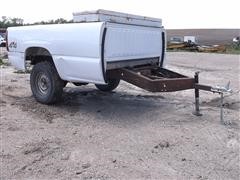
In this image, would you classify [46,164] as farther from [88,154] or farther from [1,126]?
[1,126]

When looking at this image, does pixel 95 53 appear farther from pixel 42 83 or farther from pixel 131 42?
pixel 42 83

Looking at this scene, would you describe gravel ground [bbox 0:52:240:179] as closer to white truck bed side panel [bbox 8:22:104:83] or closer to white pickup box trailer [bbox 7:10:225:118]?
white pickup box trailer [bbox 7:10:225:118]

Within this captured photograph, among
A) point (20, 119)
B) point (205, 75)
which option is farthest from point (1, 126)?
point (205, 75)

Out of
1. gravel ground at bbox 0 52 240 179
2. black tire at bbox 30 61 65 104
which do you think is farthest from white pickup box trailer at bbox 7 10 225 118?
gravel ground at bbox 0 52 240 179

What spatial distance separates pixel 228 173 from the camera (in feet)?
15.8

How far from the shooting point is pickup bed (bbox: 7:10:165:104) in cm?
706

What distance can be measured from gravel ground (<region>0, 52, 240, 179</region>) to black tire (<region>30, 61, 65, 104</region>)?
189 millimetres

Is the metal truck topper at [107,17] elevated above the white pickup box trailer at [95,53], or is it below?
above

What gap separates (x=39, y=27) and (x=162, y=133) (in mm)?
3475

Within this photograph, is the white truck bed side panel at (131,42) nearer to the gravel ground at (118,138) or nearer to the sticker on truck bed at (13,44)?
the gravel ground at (118,138)

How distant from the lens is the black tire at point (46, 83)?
8.13 meters

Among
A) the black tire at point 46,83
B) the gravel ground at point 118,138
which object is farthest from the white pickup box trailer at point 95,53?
the gravel ground at point 118,138

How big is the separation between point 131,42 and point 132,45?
68 mm

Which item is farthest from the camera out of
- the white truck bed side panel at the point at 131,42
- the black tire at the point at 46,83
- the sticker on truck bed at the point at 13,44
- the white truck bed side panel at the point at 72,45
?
the sticker on truck bed at the point at 13,44
